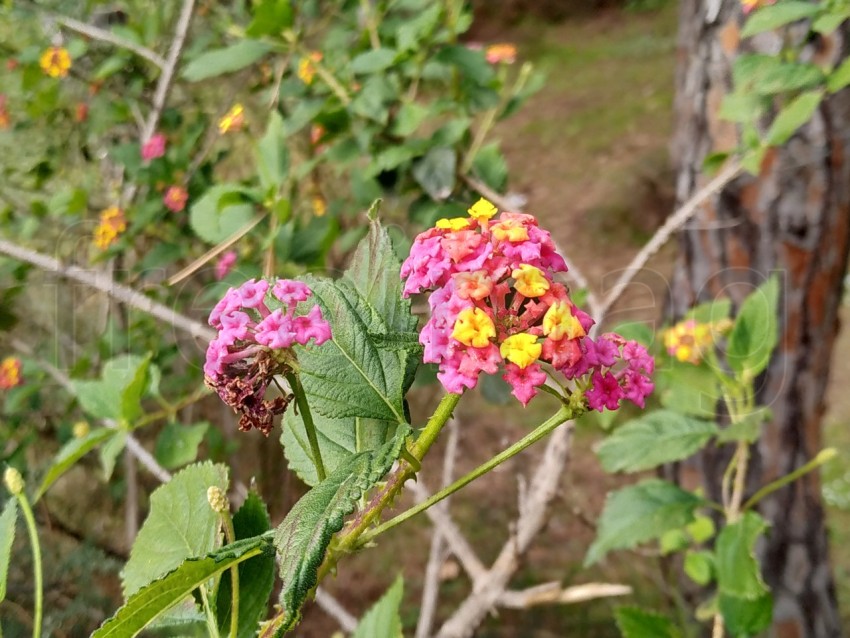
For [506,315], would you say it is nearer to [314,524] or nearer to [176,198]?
[314,524]

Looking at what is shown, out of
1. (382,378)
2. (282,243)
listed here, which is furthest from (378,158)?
(382,378)

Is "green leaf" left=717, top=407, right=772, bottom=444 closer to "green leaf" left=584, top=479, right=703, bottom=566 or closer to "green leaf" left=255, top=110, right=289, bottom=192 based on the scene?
"green leaf" left=584, top=479, right=703, bottom=566

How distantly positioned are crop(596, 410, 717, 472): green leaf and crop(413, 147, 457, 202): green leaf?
42 centimetres

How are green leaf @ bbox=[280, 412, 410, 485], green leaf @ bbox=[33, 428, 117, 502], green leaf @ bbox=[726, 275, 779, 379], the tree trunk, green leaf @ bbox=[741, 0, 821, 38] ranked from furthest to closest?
1. the tree trunk
2. green leaf @ bbox=[726, 275, 779, 379]
3. green leaf @ bbox=[741, 0, 821, 38]
4. green leaf @ bbox=[33, 428, 117, 502]
5. green leaf @ bbox=[280, 412, 410, 485]

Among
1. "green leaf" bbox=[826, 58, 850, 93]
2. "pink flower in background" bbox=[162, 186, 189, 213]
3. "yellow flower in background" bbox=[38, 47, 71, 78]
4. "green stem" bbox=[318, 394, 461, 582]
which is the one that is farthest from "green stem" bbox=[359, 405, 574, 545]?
"yellow flower in background" bbox=[38, 47, 71, 78]

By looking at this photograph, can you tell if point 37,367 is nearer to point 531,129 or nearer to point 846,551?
point 846,551

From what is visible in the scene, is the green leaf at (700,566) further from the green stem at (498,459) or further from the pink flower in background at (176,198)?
the pink flower in background at (176,198)

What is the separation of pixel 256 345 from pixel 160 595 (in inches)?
→ 5.3

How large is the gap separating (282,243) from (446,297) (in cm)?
52

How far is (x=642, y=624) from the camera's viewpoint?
82 cm

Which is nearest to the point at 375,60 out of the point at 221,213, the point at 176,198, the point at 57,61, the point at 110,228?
the point at 221,213

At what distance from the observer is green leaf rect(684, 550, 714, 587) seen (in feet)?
3.37

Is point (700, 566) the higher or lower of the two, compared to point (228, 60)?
lower

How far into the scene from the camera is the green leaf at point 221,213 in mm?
831
